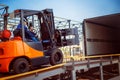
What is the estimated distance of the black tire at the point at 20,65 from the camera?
5.34 meters

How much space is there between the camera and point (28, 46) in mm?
5812

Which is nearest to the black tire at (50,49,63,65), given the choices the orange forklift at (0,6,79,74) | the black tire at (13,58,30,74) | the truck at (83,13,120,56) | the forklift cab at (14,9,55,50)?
the orange forklift at (0,6,79,74)

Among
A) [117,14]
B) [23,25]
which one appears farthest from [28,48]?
[117,14]

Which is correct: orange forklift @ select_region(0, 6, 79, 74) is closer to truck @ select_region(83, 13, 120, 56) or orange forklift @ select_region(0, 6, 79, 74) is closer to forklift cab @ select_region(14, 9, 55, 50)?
forklift cab @ select_region(14, 9, 55, 50)

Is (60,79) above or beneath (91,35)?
beneath

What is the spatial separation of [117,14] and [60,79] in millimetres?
4338

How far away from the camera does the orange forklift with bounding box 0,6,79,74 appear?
539 centimetres

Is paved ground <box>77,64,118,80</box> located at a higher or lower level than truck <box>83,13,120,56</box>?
lower

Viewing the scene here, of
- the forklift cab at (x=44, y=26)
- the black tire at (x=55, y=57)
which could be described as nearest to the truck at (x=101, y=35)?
the forklift cab at (x=44, y=26)

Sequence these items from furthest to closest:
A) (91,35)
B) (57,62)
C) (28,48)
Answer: (91,35)
(57,62)
(28,48)

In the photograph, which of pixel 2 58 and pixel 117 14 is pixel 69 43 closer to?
pixel 2 58

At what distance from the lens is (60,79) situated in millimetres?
9562

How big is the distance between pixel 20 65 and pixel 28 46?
620 millimetres

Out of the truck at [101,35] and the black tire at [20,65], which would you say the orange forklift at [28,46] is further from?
the truck at [101,35]
